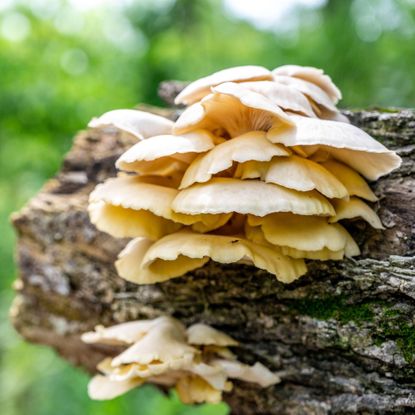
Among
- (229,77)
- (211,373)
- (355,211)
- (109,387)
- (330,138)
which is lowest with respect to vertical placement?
(109,387)

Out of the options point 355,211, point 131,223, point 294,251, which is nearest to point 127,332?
point 131,223

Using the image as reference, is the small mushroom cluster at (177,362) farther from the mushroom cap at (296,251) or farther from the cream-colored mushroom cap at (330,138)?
the cream-colored mushroom cap at (330,138)

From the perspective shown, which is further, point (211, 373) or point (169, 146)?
point (211, 373)

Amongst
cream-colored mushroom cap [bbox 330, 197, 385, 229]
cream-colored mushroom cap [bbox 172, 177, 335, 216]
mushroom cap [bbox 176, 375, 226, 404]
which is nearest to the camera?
cream-colored mushroom cap [bbox 172, 177, 335, 216]

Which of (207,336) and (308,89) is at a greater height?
(308,89)

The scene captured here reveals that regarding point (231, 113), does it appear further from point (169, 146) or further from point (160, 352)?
point (160, 352)

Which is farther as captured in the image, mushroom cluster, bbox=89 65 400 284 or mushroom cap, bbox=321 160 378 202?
mushroom cap, bbox=321 160 378 202

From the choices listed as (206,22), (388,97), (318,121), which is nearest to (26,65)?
(206,22)

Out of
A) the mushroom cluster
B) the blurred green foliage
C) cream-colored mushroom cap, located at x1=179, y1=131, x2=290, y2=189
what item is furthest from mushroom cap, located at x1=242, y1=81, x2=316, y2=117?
the blurred green foliage

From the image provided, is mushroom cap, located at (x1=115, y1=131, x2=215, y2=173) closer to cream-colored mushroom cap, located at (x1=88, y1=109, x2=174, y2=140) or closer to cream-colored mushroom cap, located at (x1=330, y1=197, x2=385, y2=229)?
cream-colored mushroom cap, located at (x1=88, y1=109, x2=174, y2=140)
